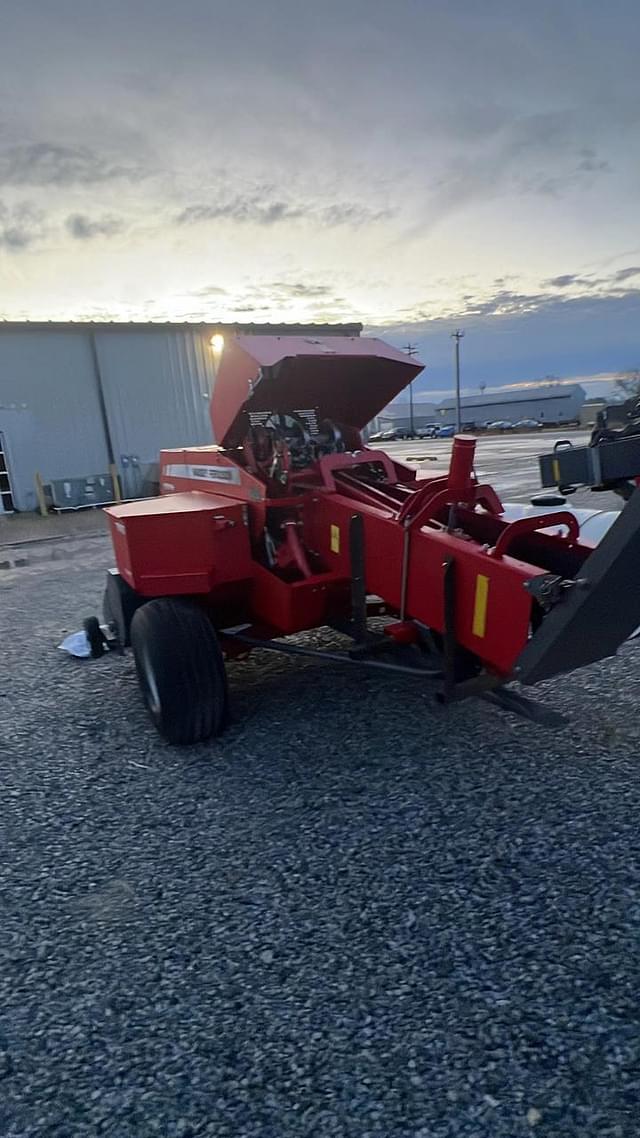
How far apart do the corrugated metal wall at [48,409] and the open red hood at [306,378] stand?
1463 cm

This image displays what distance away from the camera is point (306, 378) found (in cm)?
470

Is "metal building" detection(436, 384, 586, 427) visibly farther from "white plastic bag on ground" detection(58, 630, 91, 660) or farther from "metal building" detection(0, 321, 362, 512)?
"white plastic bag on ground" detection(58, 630, 91, 660)

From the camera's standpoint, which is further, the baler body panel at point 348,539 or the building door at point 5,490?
the building door at point 5,490

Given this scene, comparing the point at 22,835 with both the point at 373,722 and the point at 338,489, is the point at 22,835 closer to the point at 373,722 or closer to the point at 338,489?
the point at 373,722

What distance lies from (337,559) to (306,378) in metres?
1.26

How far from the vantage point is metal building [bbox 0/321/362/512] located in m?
17.9

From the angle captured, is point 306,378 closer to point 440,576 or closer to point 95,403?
point 440,576

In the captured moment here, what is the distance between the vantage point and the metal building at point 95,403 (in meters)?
17.9

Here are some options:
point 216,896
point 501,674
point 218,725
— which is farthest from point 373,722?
point 216,896

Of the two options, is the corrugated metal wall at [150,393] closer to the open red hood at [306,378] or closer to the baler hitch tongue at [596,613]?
the open red hood at [306,378]

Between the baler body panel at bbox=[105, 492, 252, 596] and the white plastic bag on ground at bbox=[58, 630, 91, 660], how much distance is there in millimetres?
1877

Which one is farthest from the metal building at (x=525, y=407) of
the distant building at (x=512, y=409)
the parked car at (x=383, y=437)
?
the parked car at (x=383, y=437)

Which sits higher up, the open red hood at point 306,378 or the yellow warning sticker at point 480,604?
the open red hood at point 306,378

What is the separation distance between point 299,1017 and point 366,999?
0.74ft
